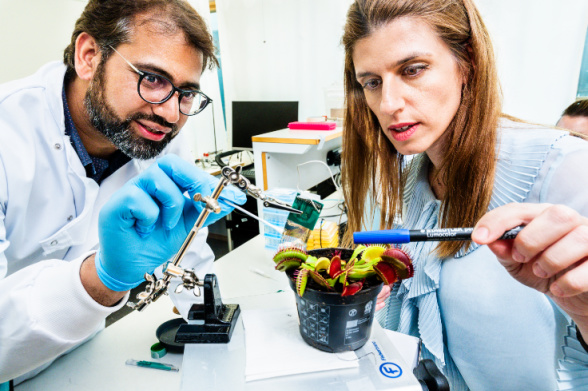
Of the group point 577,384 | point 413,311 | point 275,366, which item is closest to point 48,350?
point 275,366

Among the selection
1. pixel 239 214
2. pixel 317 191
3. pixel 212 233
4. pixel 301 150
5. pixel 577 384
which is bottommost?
pixel 212 233

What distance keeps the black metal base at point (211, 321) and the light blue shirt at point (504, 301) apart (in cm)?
48

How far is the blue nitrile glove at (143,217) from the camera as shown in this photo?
701 mm

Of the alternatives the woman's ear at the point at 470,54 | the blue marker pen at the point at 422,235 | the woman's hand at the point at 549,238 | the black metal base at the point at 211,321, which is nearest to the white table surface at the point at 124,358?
the black metal base at the point at 211,321

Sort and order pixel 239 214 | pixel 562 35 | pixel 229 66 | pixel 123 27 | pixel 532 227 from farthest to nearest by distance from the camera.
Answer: pixel 229 66, pixel 239 214, pixel 562 35, pixel 123 27, pixel 532 227

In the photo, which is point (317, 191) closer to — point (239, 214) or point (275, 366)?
point (239, 214)

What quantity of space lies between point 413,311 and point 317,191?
1.67 metres

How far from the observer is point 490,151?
876 mm

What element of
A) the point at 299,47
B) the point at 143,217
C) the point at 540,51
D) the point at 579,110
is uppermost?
the point at 299,47

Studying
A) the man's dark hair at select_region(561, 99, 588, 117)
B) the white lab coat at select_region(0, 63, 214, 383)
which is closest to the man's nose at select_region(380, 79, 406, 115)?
the white lab coat at select_region(0, 63, 214, 383)

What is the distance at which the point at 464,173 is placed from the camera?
2.93 feet

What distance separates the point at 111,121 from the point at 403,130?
2.77ft

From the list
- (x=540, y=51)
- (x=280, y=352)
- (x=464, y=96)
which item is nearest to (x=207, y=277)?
(x=280, y=352)

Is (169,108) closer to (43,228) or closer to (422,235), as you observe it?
(43,228)
